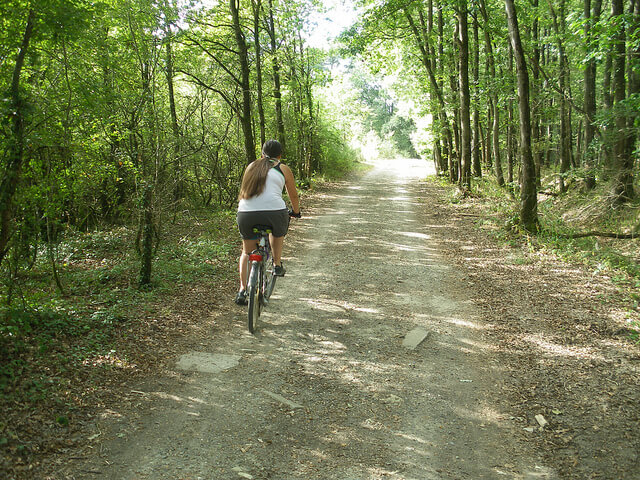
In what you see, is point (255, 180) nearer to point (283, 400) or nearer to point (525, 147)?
point (283, 400)

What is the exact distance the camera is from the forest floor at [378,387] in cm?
322

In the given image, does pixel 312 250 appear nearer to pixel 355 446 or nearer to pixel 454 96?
pixel 355 446

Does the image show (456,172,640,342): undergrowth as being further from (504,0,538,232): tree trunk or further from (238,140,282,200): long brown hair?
(238,140,282,200): long brown hair

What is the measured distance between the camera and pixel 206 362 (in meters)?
4.71

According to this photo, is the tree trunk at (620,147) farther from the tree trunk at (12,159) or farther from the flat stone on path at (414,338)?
the tree trunk at (12,159)

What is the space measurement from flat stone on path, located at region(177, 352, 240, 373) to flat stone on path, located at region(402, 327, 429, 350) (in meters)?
1.95

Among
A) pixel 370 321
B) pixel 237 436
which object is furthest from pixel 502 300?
pixel 237 436

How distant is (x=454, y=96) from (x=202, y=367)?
17.6 m

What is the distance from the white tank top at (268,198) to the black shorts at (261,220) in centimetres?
5

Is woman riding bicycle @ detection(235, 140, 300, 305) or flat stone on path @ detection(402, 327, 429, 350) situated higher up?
woman riding bicycle @ detection(235, 140, 300, 305)

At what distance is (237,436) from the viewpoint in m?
3.50

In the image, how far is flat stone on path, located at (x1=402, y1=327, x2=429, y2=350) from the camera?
517 cm

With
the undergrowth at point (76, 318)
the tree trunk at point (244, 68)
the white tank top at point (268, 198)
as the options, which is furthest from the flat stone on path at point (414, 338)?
the tree trunk at point (244, 68)

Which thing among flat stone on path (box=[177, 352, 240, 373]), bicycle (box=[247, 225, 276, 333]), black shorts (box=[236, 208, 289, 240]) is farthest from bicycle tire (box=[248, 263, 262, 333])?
flat stone on path (box=[177, 352, 240, 373])
